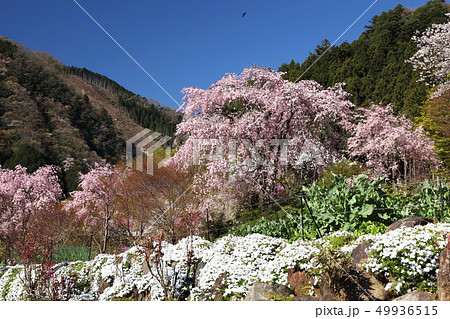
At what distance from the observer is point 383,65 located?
2994 centimetres

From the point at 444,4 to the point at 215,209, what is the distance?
1522 inches

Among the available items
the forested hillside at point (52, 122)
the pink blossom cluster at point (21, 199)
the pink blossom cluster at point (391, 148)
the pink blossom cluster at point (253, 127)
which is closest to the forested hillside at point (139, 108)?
the forested hillside at point (52, 122)

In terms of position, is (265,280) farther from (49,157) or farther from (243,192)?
(49,157)

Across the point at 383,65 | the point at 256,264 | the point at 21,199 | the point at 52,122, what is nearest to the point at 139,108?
the point at 52,122

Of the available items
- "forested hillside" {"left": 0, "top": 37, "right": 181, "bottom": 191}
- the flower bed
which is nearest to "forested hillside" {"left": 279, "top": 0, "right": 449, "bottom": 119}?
the flower bed

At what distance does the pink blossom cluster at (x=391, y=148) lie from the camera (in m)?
15.3

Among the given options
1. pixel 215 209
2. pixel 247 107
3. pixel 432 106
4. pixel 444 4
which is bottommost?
pixel 215 209

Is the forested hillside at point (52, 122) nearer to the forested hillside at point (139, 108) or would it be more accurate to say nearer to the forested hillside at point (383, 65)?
the forested hillside at point (139, 108)

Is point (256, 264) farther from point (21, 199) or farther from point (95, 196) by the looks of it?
point (21, 199)

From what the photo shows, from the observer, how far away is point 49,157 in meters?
34.6

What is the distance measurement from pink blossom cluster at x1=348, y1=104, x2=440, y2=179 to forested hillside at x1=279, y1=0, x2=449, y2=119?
6.45m

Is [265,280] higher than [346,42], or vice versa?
[346,42]

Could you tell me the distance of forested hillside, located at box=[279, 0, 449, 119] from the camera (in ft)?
79.8
